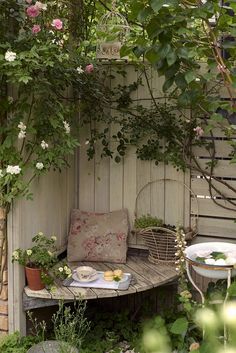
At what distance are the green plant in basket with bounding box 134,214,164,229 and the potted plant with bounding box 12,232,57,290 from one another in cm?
67

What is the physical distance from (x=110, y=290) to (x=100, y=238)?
1.86 feet

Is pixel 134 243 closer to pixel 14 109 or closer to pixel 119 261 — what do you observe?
pixel 119 261

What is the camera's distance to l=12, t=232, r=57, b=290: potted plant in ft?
10.6

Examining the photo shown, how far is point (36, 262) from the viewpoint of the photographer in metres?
3.29

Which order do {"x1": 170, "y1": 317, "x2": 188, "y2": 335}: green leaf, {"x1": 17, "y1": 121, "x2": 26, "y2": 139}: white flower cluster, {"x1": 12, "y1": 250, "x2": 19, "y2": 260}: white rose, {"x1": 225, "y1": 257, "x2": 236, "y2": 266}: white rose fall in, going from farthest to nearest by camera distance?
{"x1": 12, "y1": 250, "x2": 19, "y2": 260}: white rose
{"x1": 17, "y1": 121, "x2": 26, "y2": 139}: white flower cluster
{"x1": 225, "y1": 257, "x2": 236, "y2": 266}: white rose
{"x1": 170, "y1": 317, "x2": 188, "y2": 335}: green leaf

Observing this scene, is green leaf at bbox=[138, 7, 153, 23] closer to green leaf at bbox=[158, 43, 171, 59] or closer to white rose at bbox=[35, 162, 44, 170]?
green leaf at bbox=[158, 43, 171, 59]

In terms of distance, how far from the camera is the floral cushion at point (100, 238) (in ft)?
12.3

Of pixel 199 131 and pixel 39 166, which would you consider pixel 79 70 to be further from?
pixel 199 131

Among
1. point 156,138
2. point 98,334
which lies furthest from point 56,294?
point 156,138

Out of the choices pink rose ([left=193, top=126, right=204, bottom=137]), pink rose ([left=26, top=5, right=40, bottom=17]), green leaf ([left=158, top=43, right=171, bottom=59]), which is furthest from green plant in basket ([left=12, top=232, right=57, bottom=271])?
green leaf ([left=158, top=43, right=171, bottom=59])

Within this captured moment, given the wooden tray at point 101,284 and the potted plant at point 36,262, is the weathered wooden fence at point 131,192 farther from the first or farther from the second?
the wooden tray at point 101,284

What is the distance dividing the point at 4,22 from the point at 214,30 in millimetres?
1158

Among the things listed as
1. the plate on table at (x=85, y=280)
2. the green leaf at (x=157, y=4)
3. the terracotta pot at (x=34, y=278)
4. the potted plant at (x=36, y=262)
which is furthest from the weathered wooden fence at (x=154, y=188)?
the green leaf at (x=157, y=4)

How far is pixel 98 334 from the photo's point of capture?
3.65 meters
